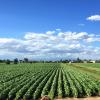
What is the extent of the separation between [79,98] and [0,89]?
7.04 meters

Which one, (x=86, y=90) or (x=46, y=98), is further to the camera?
(x=86, y=90)

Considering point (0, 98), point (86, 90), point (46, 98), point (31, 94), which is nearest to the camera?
point (46, 98)

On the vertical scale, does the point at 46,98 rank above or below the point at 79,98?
above

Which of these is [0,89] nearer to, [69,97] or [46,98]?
[69,97]

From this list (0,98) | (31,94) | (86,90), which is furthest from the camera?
(86,90)

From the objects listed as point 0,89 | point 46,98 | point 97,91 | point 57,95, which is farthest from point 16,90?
point 46,98

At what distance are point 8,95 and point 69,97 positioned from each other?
4965 millimetres

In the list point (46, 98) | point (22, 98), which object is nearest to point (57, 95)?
point (22, 98)

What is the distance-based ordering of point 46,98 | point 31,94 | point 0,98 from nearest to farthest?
point 46,98 → point 0,98 → point 31,94

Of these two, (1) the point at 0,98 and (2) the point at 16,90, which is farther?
(2) the point at 16,90

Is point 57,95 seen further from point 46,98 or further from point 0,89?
point 46,98

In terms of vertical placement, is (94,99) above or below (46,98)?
below

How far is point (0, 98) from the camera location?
2233 centimetres

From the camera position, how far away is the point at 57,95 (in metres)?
23.9
